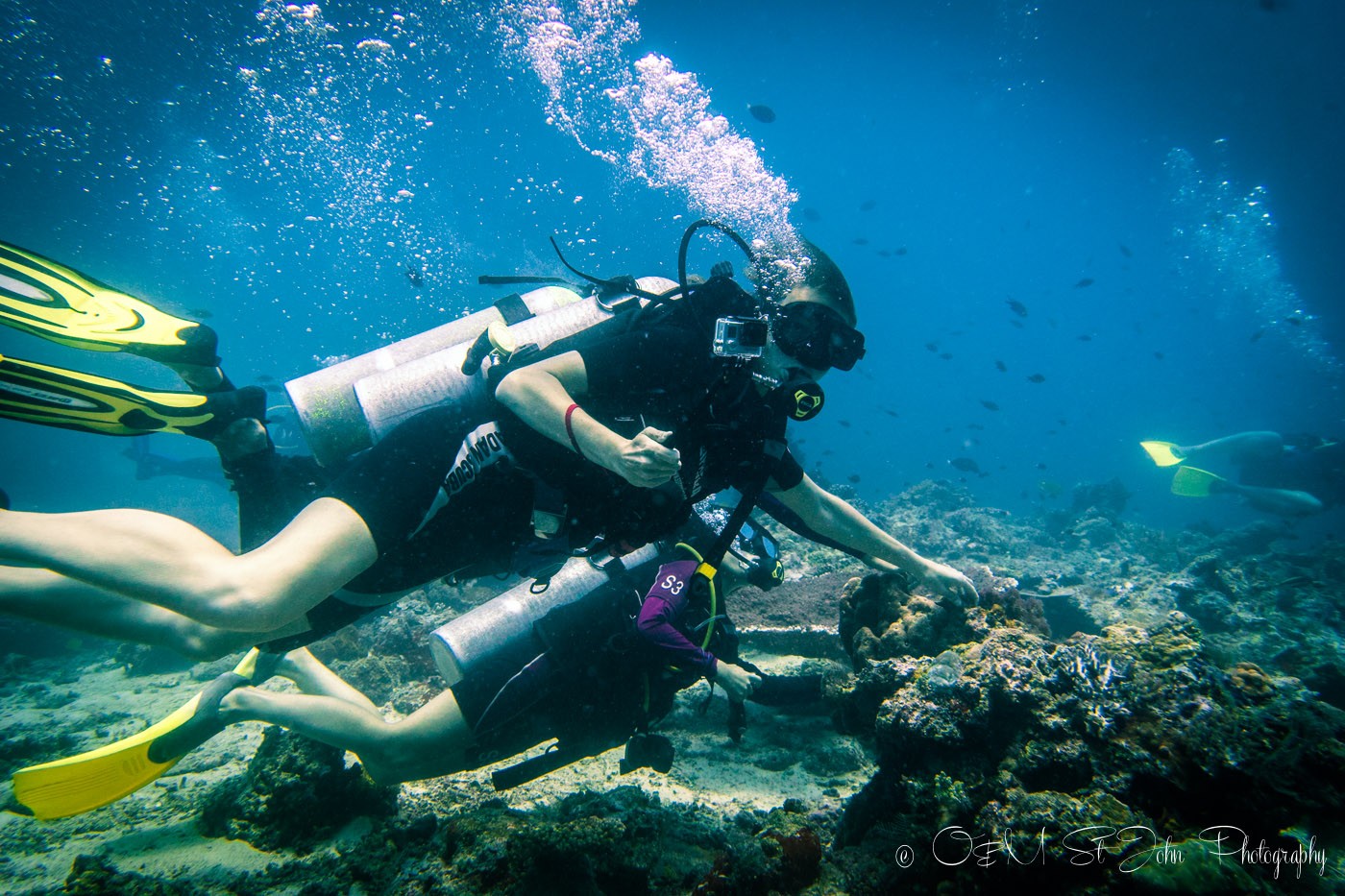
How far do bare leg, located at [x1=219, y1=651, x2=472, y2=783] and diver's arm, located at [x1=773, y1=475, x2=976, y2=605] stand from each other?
9.45ft

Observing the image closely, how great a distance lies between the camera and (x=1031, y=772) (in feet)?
8.13

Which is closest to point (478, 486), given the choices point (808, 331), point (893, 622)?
point (808, 331)

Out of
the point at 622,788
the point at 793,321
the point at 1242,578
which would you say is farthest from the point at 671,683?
the point at 1242,578

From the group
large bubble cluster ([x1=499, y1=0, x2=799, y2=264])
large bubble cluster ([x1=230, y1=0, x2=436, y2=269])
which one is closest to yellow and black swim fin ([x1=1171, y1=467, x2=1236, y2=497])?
large bubble cluster ([x1=499, y1=0, x2=799, y2=264])

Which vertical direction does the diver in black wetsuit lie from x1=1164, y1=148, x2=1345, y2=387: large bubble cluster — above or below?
below

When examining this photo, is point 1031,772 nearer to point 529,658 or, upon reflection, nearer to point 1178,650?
point 1178,650

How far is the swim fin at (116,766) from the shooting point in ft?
9.65

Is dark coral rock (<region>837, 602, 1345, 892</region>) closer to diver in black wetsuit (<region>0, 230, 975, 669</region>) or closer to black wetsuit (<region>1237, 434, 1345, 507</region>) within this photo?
diver in black wetsuit (<region>0, 230, 975, 669</region>)

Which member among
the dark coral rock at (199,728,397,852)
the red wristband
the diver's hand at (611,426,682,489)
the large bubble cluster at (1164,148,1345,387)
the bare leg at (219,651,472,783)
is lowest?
the dark coral rock at (199,728,397,852)

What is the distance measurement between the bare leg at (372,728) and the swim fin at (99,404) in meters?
1.85

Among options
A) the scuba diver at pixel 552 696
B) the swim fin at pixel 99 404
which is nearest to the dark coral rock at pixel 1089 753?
the scuba diver at pixel 552 696

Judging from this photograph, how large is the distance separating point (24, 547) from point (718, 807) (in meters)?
3.97

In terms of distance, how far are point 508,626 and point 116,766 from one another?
95.7 inches

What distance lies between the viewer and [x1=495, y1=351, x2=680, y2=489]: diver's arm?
2.11 metres
